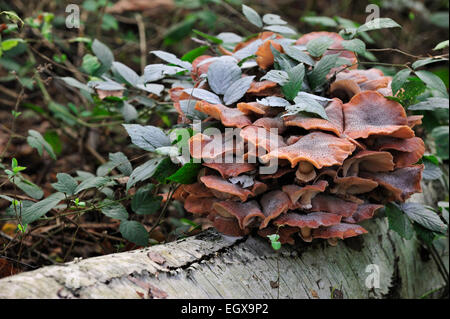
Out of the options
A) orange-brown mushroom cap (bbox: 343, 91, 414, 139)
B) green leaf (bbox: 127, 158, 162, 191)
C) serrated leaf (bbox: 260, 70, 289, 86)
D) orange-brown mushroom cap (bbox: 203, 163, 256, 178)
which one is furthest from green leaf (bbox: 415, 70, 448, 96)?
green leaf (bbox: 127, 158, 162, 191)

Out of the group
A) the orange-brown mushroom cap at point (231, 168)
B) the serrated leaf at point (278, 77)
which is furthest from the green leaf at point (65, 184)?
the serrated leaf at point (278, 77)

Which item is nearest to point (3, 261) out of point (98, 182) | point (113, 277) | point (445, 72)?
point (98, 182)

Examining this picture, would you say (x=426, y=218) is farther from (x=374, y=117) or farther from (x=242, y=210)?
(x=242, y=210)

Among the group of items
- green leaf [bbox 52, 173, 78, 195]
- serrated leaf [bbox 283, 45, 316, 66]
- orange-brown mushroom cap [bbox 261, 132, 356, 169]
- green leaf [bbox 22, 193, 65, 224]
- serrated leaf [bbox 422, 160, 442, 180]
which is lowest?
green leaf [bbox 22, 193, 65, 224]

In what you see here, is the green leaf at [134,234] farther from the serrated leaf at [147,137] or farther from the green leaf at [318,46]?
the green leaf at [318,46]

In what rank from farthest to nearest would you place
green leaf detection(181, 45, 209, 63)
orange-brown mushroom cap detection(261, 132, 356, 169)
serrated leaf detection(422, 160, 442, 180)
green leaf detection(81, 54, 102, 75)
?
green leaf detection(81, 54, 102, 75) → green leaf detection(181, 45, 209, 63) → serrated leaf detection(422, 160, 442, 180) → orange-brown mushroom cap detection(261, 132, 356, 169)

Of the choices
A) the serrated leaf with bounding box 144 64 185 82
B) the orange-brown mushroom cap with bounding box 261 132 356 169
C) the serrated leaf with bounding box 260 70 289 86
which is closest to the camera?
the orange-brown mushroom cap with bounding box 261 132 356 169

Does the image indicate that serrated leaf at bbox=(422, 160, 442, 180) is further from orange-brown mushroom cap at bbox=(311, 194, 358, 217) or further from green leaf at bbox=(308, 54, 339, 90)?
green leaf at bbox=(308, 54, 339, 90)
